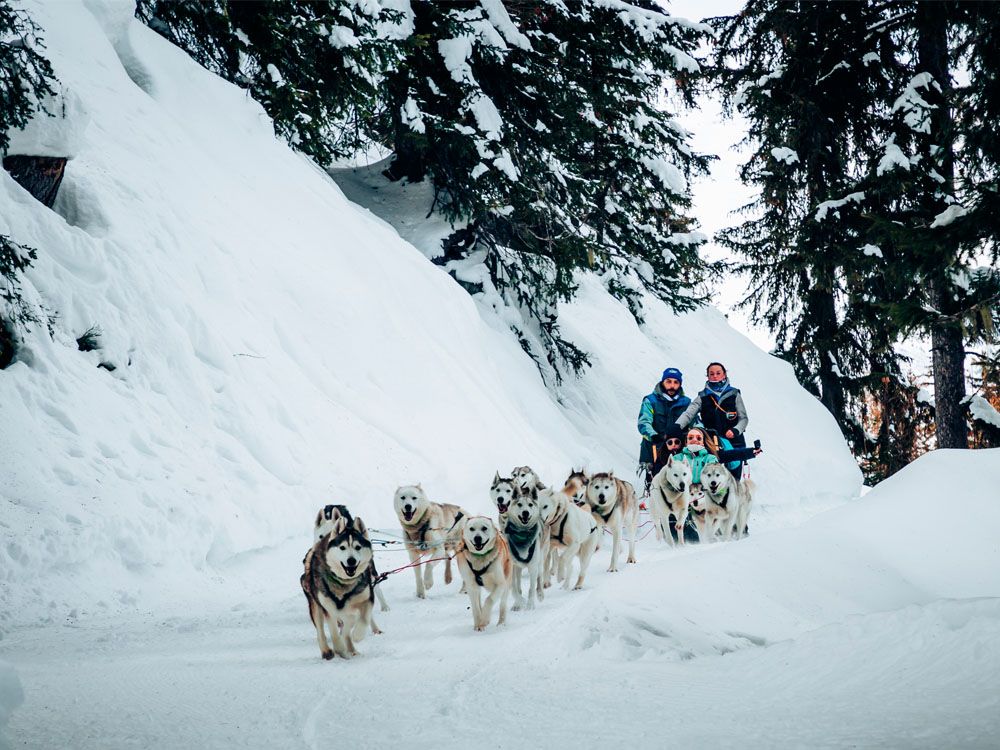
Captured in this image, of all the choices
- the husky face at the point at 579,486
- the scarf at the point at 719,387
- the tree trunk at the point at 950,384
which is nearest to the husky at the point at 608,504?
the husky face at the point at 579,486

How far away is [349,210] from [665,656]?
398 inches

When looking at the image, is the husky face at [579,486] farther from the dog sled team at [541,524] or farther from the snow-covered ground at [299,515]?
the snow-covered ground at [299,515]

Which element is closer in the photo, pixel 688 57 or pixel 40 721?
pixel 40 721

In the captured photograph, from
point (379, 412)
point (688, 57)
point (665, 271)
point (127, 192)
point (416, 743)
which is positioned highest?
point (688, 57)

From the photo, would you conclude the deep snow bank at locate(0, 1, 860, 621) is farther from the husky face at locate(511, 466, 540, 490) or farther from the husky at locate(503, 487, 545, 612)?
the husky at locate(503, 487, 545, 612)

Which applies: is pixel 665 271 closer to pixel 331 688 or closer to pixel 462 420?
pixel 462 420

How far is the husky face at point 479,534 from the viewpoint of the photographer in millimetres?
5160

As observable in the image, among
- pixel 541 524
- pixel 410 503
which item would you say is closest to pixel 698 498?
pixel 541 524

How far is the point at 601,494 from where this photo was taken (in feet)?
24.6

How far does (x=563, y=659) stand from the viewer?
4.13m

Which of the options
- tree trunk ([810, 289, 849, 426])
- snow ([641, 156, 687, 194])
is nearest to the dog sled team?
snow ([641, 156, 687, 194])

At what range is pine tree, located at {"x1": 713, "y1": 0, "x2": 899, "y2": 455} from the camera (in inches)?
560

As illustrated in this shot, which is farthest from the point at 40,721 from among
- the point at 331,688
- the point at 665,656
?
the point at 665,656

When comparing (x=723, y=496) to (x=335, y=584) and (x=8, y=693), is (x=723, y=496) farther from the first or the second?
(x=8, y=693)
